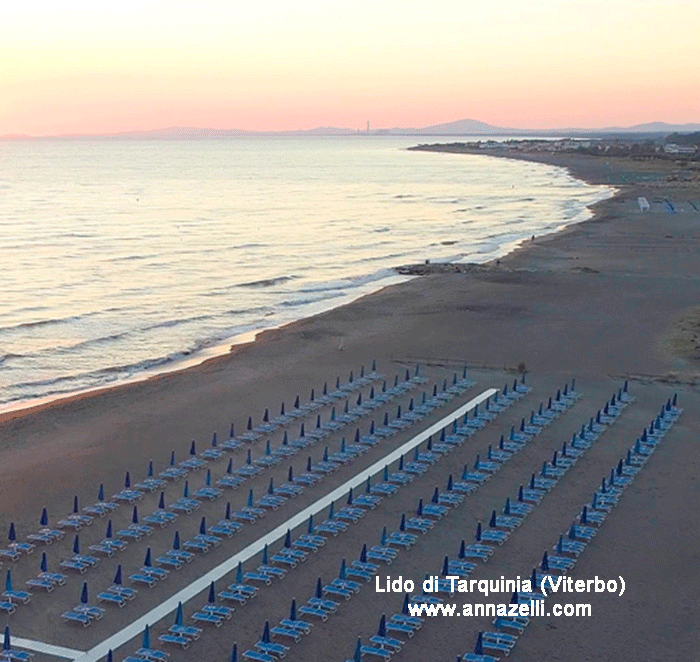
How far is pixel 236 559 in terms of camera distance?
19594 mm

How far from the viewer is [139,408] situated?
3039cm

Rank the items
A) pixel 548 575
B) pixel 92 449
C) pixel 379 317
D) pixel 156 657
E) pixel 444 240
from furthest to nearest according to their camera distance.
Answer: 1. pixel 444 240
2. pixel 379 317
3. pixel 92 449
4. pixel 548 575
5. pixel 156 657

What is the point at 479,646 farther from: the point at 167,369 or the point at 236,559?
the point at 167,369

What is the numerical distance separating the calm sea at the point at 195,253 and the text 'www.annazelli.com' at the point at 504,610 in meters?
19.8

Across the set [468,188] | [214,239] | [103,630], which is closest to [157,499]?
[103,630]

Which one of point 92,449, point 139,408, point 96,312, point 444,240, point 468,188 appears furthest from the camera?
point 468,188

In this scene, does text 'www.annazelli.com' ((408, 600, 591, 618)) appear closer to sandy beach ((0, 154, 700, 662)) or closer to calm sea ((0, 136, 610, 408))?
sandy beach ((0, 154, 700, 662))

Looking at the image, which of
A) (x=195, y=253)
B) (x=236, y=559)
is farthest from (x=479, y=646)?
(x=195, y=253)

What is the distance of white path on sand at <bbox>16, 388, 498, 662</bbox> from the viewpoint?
639 inches

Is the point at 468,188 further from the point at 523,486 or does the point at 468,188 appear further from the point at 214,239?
the point at 523,486

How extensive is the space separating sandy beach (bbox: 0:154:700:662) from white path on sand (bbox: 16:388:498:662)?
0.22m

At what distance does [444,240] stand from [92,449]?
190 ft

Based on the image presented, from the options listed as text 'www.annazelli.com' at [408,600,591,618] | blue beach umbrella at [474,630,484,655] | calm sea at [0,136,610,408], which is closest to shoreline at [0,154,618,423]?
calm sea at [0,136,610,408]

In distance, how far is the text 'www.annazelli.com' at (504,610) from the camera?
17609 mm
